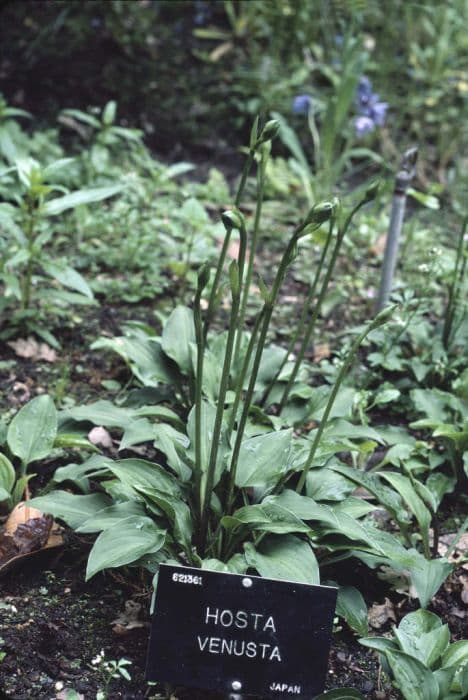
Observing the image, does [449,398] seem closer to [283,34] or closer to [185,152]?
[185,152]

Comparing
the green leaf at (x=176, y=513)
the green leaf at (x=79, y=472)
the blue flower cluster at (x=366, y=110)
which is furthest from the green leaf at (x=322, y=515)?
the blue flower cluster at (x=366, y=110)

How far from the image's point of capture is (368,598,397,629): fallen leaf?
2.17m

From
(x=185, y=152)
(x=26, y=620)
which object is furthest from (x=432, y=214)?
(x=26, y=620)

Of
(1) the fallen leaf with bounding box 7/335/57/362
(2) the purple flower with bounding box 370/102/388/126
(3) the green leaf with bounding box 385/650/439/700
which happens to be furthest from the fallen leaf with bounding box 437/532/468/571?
(2) the purple flower with bounding box 370/102/388/126

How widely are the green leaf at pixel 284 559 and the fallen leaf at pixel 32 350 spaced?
153 centimetres

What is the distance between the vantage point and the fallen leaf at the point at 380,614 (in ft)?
7.12

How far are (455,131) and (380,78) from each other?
70cm

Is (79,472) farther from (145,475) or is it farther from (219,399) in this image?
(219,399)

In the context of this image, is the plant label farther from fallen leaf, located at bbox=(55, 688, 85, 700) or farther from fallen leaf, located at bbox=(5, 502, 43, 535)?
fallen leaf, located at bbox=(5, 502, 43, 535)

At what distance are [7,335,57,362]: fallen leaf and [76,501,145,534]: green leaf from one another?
1.27 meters

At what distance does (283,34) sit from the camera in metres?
5.76

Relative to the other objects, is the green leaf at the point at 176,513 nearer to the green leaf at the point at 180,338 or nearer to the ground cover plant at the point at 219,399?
the ground cover plant at the point at 219,399

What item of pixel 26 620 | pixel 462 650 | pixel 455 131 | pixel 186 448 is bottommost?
pixel 26 620

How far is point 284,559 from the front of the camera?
1.95m
